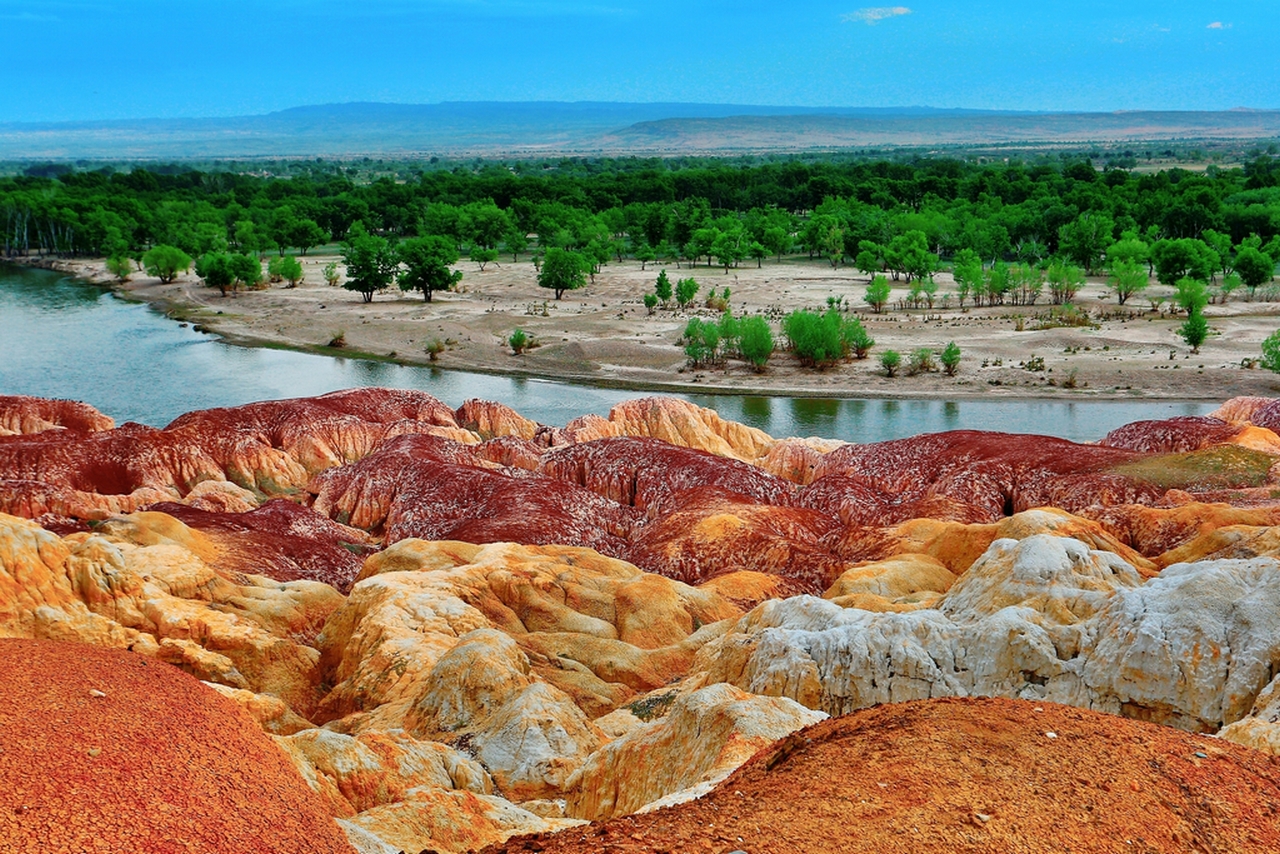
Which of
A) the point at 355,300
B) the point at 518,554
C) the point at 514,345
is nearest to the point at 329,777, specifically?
the point at 518,554

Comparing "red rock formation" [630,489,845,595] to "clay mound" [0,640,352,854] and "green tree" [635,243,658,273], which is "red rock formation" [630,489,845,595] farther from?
"green tree" [635,243,658,273]

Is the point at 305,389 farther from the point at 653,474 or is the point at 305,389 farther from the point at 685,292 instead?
the point at 653,474

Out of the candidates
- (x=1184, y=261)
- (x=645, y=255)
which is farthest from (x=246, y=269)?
(x=1184, y=261)

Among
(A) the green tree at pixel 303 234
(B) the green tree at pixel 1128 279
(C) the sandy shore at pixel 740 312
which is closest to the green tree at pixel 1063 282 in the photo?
(C) the sandy shore at pixel 740 312

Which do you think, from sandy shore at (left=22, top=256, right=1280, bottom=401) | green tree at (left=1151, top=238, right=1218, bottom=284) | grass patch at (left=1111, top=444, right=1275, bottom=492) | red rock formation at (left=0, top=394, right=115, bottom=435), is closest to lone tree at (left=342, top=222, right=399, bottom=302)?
sandy shore at (left=22, top=256, right=1280, bottom=401)

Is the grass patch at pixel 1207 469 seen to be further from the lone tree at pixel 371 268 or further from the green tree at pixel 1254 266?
the lone tree at pixel 371 268

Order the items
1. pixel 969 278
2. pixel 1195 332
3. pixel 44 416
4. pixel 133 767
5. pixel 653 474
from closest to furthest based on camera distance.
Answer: pixel 133 767 → pixel 653 474 → pixel 44 416 → pixel 1195 332 → pixel 969 278
